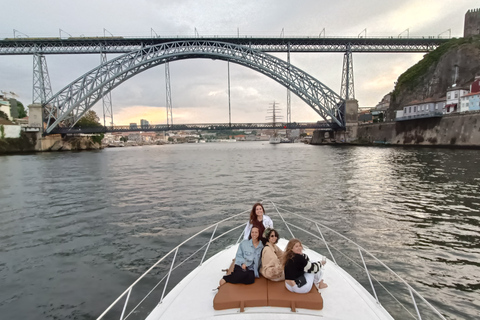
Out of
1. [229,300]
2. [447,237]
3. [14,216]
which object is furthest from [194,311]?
[14,216]

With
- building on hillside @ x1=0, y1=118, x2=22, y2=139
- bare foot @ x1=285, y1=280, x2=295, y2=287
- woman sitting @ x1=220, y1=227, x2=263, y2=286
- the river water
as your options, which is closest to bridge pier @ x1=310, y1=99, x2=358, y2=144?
the river water

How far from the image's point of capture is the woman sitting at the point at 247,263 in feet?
12.2

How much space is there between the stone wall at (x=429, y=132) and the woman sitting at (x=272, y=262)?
142 ft

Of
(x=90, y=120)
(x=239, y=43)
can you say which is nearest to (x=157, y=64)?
(x=239, y=43)

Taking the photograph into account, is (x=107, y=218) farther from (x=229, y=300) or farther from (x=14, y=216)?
(x=229, y=300)

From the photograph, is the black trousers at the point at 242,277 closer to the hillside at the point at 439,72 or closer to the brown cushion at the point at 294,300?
the brown cushion at the point at 294,300

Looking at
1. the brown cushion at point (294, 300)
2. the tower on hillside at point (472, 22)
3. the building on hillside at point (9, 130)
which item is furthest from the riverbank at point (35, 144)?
the tower on hillside at point (472, 22)

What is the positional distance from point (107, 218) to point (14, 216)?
389cm

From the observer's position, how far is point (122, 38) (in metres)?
55.3

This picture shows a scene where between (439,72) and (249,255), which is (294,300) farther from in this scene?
(439,72)

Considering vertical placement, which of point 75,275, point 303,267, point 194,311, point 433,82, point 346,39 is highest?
point 346,39

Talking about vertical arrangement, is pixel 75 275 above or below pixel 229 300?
below

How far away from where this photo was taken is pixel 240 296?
3.46 meters

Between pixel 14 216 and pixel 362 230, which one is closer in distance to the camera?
pixel 362 230
